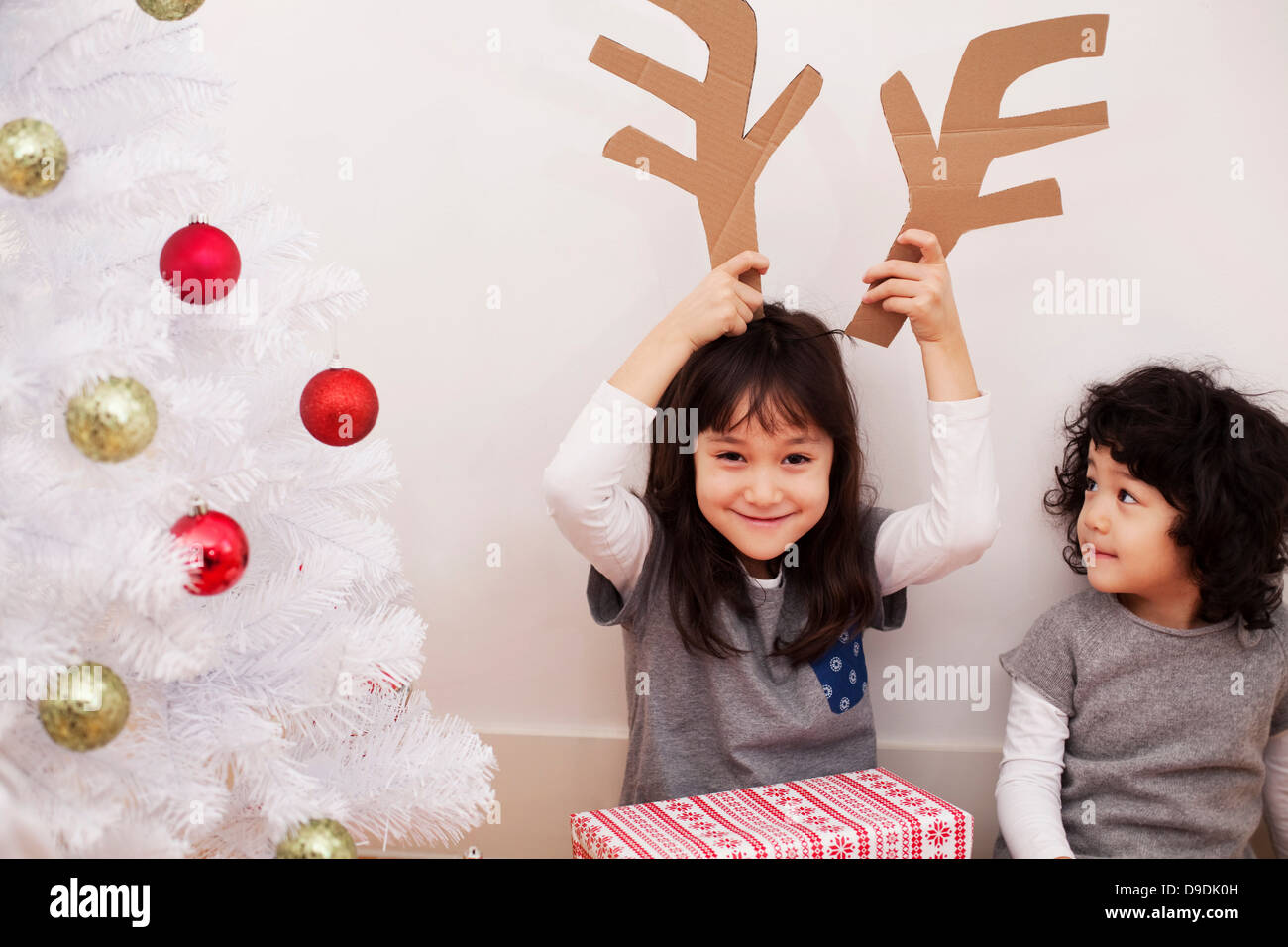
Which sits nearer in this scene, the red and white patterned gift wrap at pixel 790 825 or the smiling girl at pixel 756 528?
the red and white patterned gift wrap at pixel 790 825

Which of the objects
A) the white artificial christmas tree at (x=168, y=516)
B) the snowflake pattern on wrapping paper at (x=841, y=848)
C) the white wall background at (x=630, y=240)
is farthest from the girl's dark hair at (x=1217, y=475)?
the white artificial christmas tree at (x=168, y=516)

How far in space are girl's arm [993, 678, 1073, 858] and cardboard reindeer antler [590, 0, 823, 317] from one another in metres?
0.60

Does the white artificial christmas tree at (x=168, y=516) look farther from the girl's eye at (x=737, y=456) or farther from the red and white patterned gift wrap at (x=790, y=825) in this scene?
the girl's eye at (x=737, y=456)

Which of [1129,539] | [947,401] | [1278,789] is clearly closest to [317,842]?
[947,401]

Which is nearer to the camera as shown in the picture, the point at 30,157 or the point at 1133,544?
the point at 30,157

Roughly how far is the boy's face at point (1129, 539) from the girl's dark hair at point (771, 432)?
0.25 m

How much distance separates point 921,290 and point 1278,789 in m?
0.73

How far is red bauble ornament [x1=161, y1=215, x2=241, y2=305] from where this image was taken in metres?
0.79

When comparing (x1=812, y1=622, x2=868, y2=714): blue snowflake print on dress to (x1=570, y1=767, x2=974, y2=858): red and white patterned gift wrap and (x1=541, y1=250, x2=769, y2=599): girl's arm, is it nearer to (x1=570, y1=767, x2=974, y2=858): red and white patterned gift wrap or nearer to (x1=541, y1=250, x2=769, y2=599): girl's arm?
(x1=570, y1=767, x2=974, y2=858): red and white patterned gift wrap

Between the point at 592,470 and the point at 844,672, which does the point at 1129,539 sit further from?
the point at 592,470

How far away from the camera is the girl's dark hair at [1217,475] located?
3.65 feet

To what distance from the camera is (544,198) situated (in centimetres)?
133

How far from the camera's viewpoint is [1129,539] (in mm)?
1142

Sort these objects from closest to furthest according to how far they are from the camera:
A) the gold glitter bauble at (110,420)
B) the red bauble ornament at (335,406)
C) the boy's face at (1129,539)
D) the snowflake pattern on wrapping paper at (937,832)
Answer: the gold glitter bauble at (110,420)
the red bauble ornament at (335,406)
the snowflake pattern on wrapping paper at (937,832)
the boy's face at (1129,539)
